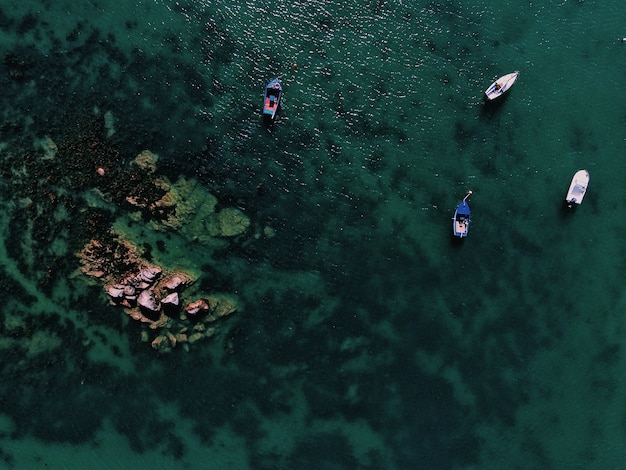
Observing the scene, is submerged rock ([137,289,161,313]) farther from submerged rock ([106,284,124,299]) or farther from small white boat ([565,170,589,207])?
small white boat ([565,170,589,207])

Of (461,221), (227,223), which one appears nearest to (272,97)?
(227,223)

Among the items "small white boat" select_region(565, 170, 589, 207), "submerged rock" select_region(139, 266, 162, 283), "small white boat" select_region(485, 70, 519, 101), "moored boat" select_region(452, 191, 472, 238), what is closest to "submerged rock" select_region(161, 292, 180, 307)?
"submerged rock" select_region(139, 266, 162, 283)

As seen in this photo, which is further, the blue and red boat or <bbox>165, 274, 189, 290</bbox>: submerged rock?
the blue and red boat

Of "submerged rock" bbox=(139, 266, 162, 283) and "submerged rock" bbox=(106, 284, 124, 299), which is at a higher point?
"submerged rock" bbox=(139, 266, 162, 283)

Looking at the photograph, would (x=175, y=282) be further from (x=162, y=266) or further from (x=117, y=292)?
(x=117, y=292)

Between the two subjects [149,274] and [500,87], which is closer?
[149,274]

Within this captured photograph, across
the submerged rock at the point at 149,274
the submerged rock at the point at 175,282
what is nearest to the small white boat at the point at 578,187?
the submerged rock at the point at 175,282

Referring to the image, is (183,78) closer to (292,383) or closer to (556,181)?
(292,383)
